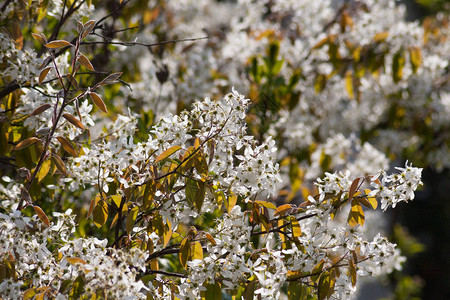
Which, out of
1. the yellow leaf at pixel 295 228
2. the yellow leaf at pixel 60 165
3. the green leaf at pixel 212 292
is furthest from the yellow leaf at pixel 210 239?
the yellow leaf at pixel 60 165

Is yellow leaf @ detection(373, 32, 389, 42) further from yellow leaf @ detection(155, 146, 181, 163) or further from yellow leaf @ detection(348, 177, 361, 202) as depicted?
yellow leaf @ detection(155, 146, 181, 163)

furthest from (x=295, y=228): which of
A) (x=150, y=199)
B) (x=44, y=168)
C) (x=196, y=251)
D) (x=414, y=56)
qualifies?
(x=414, y=56)

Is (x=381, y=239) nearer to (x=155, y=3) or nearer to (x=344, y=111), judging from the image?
(x=344, y=111)

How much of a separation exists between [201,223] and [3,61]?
1000 millimetres

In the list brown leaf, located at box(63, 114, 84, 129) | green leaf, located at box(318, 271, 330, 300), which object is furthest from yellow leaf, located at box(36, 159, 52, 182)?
green leaf, located at box(318, 271, 330, 300)

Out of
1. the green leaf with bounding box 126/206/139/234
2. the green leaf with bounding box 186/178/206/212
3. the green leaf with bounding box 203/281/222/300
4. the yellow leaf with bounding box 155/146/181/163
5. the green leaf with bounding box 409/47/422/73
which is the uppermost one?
the green leaf with bounding box 409/47/422/73

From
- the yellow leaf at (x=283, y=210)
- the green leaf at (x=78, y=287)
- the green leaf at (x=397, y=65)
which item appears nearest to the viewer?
the green leaf at (x=78, y=287)

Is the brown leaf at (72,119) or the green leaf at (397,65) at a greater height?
the green leaf at (397,65)

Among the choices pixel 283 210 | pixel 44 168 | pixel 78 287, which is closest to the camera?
pixel 78 287

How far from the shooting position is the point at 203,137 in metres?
1.54

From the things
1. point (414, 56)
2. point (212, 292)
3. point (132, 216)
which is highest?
point (414, 56)

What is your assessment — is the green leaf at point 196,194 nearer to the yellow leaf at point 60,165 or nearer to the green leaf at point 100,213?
the green leaf at point 100,213

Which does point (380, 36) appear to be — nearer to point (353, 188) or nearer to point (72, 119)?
point (353, 188)

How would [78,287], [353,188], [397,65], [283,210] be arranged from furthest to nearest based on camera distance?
[397,65]
[283,210]
[353,188]
[78,287]
